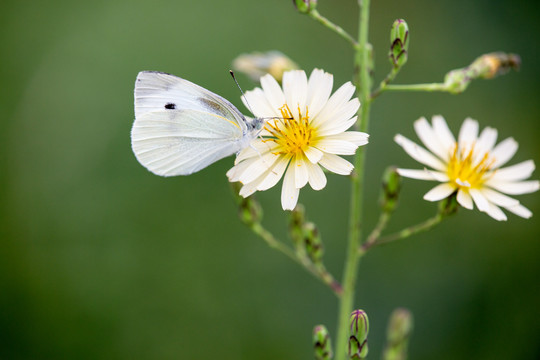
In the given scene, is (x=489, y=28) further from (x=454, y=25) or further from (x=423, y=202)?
(x=423, y=202)

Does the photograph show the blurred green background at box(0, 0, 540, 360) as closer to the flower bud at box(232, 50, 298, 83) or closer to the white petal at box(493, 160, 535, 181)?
the flower bud at box(232, 50, 298, 83)

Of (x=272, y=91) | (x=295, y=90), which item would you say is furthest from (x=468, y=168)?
(x=272, y=91)

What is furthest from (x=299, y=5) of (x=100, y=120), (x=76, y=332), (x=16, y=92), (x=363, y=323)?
(x=16, y=92)

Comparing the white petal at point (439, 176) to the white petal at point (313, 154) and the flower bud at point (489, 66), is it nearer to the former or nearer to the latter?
the white petal at point (313, 154)

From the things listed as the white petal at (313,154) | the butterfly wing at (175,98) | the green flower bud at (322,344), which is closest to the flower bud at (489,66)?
the white petal at (313,154)

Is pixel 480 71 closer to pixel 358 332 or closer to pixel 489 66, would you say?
pixel 489 66

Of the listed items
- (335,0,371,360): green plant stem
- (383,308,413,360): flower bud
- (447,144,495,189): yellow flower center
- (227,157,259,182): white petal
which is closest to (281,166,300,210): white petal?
A: (227,157,259,182): white petal
